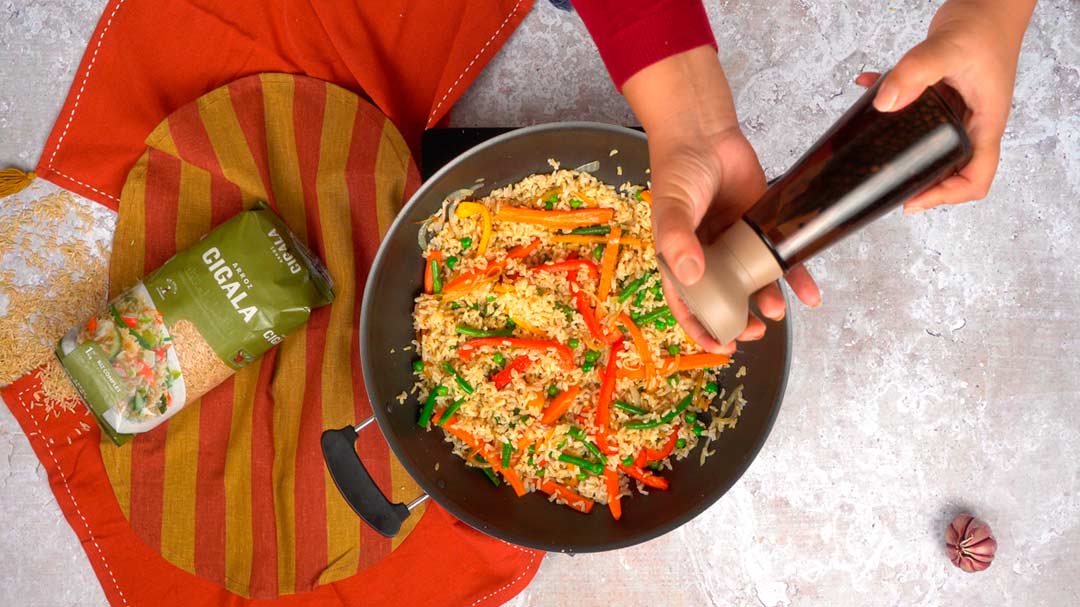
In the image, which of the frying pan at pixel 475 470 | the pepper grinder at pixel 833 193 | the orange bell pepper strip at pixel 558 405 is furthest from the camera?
the orange bell pepper strip at pixel 558 405

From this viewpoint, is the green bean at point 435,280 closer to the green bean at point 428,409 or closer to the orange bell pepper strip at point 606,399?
the green bean at point 428,409

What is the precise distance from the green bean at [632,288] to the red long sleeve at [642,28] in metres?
0.42

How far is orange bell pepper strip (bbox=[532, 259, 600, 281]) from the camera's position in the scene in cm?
152

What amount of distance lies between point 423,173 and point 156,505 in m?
1.00

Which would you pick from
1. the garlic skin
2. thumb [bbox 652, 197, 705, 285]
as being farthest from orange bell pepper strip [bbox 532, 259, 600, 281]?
the garlic skin

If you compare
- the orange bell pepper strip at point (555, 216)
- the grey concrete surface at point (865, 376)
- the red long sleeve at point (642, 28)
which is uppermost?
the red long sleeve at point (642, 28)

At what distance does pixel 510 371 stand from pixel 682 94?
2.14 ft

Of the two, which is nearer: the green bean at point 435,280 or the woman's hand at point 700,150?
the woman's hand at point 700,150

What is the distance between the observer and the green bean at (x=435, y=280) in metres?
1.54

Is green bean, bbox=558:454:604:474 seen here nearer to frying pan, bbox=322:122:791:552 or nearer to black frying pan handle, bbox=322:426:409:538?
frying pan, bbox=322:122:791:552

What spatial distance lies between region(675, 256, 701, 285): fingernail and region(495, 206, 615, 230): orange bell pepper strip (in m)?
0.51

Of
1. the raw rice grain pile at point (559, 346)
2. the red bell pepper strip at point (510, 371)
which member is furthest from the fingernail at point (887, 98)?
the red bell pepper strip at point (510, 371)

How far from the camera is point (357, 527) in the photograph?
1.71m

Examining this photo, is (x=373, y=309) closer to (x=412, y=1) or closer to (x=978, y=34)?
(x=412, y=1)
